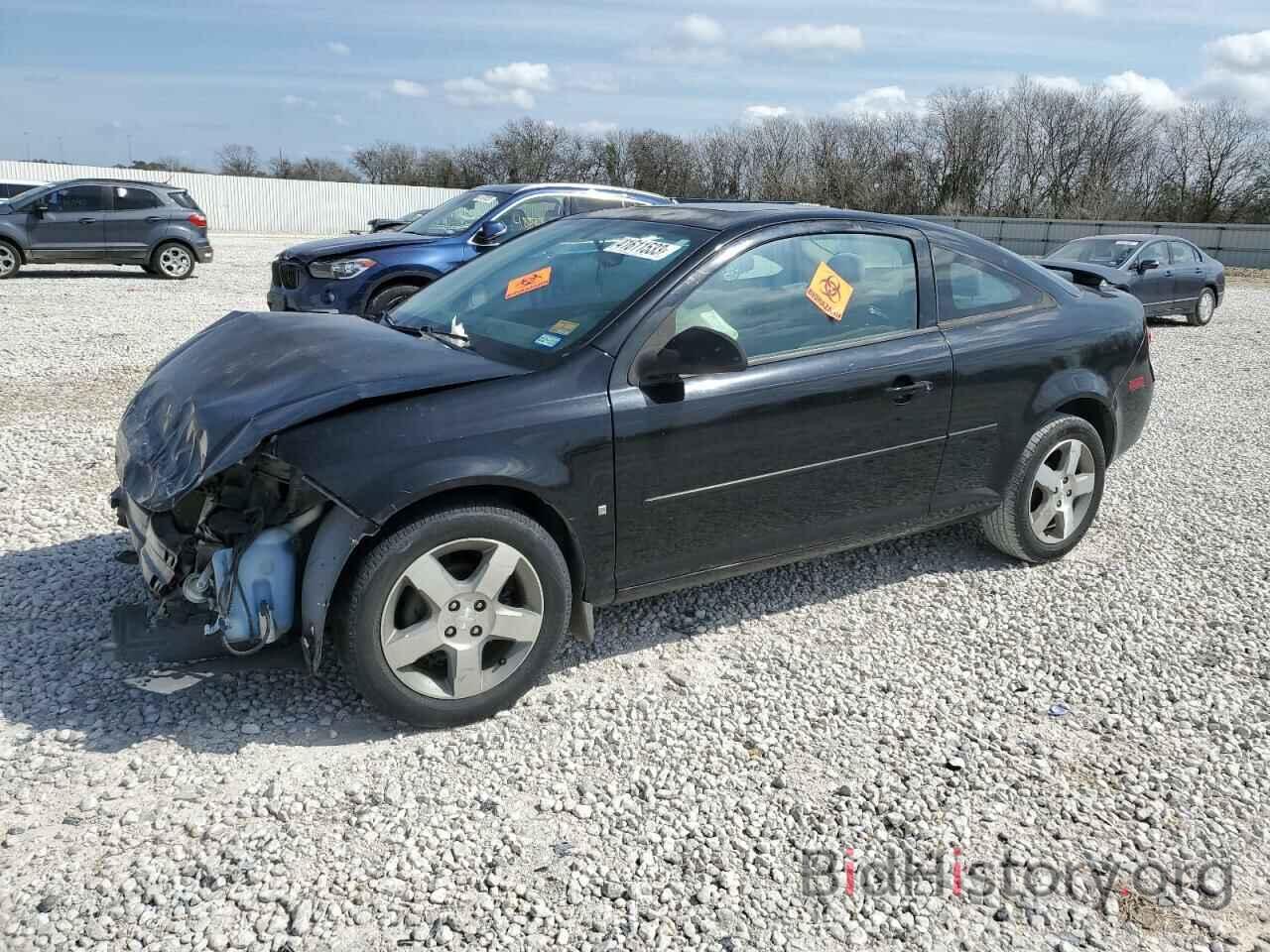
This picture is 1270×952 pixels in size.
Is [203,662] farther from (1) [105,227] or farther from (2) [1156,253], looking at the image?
(1) [105,227]

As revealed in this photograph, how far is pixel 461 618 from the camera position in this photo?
10.8ft

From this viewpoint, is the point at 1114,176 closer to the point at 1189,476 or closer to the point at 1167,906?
the point at 1189,476

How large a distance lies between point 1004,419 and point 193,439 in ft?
11.1

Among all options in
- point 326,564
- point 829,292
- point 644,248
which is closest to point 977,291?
point 829,292

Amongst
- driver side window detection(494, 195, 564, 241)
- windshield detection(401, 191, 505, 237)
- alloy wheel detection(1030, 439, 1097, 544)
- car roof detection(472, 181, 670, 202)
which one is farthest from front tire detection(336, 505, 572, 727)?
car roof detection(472, 181, 670, 202)

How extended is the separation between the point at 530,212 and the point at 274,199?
33.4 metres

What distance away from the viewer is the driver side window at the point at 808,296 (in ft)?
12.5

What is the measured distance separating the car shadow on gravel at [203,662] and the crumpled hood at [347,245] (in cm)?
497

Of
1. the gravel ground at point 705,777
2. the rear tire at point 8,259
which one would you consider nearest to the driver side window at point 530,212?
the gravel ground at point 705,777

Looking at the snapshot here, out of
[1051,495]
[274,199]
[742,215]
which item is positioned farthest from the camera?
[274,199]

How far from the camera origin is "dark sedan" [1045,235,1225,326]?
1510 cm

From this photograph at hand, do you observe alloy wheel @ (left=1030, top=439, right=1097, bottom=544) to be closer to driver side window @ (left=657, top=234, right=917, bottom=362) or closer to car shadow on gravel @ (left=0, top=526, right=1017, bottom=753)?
car shadow on gravel @ (left=0, top=526, right=1017, bottom=753)

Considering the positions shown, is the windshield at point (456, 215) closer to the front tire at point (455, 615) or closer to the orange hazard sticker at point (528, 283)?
the orange hazard sticker at point (528, 283)

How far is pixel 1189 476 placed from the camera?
6723mm
